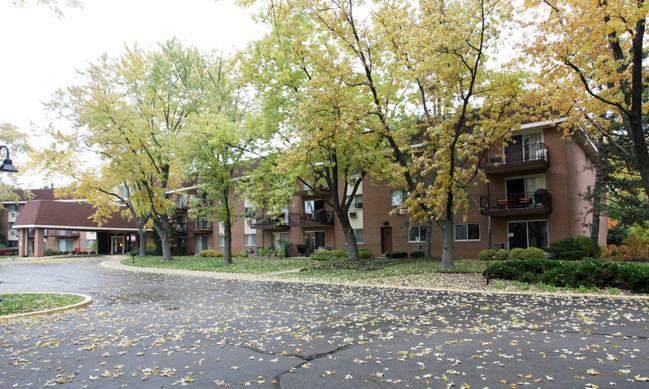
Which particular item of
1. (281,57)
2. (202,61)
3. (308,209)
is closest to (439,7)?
(281,57)

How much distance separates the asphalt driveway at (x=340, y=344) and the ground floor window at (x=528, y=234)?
1407cm

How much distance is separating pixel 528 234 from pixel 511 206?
1858mm

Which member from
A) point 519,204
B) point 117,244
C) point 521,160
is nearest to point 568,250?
point 519,204

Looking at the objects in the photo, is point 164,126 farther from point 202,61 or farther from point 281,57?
point 281,57

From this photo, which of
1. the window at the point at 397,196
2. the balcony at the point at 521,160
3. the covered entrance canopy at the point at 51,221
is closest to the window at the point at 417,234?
the window at the point at 397,196

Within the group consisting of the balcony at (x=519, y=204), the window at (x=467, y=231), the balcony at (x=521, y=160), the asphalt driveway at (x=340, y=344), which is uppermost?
the balcony at (x=521, y=160)

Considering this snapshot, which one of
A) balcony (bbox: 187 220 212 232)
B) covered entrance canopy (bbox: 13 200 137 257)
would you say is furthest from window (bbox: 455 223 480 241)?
covered entrance canopy (bbox: 13 200 137 257)

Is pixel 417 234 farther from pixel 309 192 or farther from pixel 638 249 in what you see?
pixel 638 249

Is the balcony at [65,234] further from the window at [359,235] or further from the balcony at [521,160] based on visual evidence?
the balcony at [521,160]

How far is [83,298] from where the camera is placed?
1200 centimetres

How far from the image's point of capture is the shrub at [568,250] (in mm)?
20516

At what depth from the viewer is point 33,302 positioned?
11281mm

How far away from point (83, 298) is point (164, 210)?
69.3ft

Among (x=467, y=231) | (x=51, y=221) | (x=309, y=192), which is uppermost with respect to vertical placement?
(x=309, y=192)
